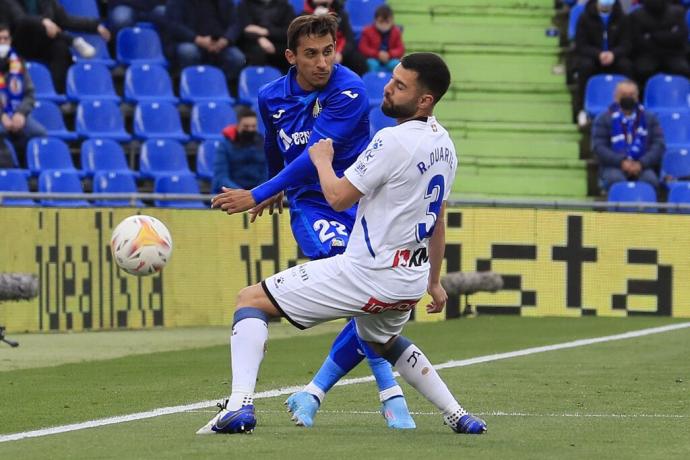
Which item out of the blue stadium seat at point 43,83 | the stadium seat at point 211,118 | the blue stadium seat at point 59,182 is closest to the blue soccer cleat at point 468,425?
the blue stadium seat at point 59,182

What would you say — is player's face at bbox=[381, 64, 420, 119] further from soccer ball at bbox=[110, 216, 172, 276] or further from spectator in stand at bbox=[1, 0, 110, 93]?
spectator in stand at bbox=[1, 0, 110, 93]

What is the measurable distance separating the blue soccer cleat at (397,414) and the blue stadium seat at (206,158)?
11257mm

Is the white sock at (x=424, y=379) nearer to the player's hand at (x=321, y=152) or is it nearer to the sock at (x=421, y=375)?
the sock at (x=421, y=375)

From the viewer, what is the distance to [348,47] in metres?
20.8

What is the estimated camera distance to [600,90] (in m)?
21.7

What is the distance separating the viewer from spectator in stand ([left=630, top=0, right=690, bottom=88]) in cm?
2180

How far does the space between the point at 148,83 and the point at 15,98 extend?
227 centimetres

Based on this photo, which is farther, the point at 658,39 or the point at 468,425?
the point at 658,39

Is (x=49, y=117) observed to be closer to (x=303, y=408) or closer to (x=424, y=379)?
(x=303, y=408)

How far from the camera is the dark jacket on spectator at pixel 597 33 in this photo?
21.6 metres

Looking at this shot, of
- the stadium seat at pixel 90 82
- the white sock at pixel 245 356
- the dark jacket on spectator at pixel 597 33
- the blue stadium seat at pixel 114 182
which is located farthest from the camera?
the dark jacket on spectator at pixel 597 33

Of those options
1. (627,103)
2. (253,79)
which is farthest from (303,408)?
(253,79)

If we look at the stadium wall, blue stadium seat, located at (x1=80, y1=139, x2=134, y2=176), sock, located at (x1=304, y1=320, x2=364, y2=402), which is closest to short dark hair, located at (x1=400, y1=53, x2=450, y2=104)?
sock, located at (x1=304, y1=320, x2=364, y2=402)

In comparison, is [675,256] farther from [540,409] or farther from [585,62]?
[540,409]
